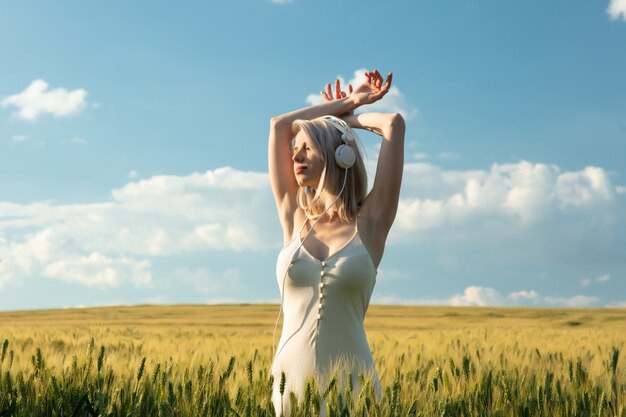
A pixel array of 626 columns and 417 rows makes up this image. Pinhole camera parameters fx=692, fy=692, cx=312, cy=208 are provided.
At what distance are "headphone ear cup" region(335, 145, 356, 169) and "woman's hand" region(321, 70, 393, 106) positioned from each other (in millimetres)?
593

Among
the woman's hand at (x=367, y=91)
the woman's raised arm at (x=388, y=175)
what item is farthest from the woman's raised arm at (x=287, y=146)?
the woman's raised arm at (x=388, y=175)

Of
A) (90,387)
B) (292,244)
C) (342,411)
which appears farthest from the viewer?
(292,244)

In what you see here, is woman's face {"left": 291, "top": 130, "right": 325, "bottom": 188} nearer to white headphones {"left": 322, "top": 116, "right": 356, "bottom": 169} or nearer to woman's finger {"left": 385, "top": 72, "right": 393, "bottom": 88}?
white headphones {"left": 322, "top": 116, "right": 356, "bottom": 169}

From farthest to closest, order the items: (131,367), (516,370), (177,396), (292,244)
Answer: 1. (516,370)
2. (131,367)
3. (292,244)
4. (177,396)

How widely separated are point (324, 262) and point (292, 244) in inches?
9.2

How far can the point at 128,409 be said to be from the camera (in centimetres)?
261

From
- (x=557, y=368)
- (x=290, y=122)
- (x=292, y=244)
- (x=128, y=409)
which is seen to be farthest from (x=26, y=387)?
(x=557, y=368)

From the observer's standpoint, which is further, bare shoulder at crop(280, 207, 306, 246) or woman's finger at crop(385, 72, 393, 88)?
woman's finger at crop(385, 72, 393, 88)

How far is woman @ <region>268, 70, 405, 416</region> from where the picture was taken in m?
2.91

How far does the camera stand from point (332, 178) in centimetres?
316

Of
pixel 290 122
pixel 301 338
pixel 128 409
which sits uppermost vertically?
pixel 290 122

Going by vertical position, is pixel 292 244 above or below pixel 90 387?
above

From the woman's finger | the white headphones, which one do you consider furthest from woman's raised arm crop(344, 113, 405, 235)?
the woman's finger

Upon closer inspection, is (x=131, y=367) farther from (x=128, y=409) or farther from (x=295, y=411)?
(x=295, y=411)
